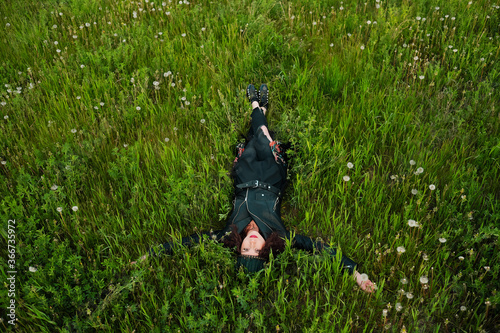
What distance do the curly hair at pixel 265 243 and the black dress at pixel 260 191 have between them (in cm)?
6

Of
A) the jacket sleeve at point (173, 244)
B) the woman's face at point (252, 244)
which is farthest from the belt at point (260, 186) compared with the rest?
the jacket sleeve at point (173, 244)

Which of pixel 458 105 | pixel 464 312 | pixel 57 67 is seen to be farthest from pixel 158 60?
pixel 464 312

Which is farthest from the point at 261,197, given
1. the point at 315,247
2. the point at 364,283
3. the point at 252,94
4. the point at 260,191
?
the point at 252,94

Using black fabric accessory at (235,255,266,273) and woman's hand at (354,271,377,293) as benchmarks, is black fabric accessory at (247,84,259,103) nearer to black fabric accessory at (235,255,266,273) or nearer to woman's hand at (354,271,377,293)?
black fabric accessory at (235,255,266,273)

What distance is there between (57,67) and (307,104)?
137 inches

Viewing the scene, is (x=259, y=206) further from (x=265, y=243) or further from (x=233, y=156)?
(x=233, y=156)

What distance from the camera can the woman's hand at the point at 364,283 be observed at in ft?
8.93

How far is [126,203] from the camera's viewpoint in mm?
3531

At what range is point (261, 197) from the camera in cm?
367

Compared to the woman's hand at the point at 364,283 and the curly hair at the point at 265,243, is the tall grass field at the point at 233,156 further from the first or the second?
the curly hair at the point at 265,243

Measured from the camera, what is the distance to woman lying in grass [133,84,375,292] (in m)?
3.09

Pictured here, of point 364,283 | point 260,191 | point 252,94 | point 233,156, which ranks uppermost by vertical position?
point 252,94

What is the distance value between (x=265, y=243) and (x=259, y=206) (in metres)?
0.52

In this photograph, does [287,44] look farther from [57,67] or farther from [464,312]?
[464,312]
